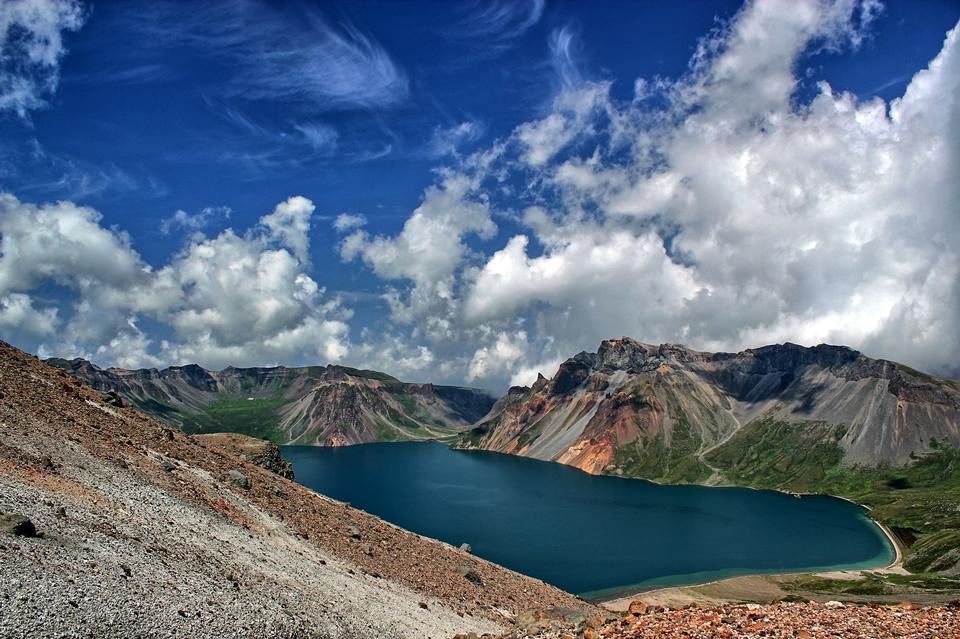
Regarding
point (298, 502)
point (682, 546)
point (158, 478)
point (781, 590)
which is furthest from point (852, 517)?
point (158, 478)

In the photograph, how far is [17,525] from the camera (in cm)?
2078

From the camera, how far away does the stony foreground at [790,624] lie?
17938 mm

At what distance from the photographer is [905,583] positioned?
355 feet

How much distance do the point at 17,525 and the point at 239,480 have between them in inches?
843

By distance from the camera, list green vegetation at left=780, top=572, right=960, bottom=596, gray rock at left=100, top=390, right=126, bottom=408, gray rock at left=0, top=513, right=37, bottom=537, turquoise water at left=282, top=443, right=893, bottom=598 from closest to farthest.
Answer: gray rock at left=0, top=513, right=37, bottom=537, gray rock at left=100, top=390, right=126, bottom=408, green vegetation at left=780, top=572, right=960, bottom=596, turquoise water at left=282, top=443, right=893, bottom=598

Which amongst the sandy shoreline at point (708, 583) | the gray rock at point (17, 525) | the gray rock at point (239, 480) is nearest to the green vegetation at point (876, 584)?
the sandy shoreline at point (708, 583)

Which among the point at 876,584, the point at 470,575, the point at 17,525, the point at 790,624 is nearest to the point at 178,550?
the point at 17,525

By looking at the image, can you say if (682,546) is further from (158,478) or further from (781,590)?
(158,478)

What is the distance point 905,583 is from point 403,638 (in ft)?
395

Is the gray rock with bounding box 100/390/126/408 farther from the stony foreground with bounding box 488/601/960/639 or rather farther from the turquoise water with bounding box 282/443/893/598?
the turquoise water with bounding box 282/443/893/598

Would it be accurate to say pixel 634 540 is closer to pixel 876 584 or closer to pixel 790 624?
pixel 876 584

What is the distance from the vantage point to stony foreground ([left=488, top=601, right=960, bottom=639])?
1794 centimetres

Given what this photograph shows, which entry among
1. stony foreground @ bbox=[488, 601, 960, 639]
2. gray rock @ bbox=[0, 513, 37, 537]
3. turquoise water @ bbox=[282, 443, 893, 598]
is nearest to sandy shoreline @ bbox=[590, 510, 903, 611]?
turquoise water @ bbox=[282, 443, 893, 598]

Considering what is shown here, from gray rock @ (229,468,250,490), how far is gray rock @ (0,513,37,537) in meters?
20.2
